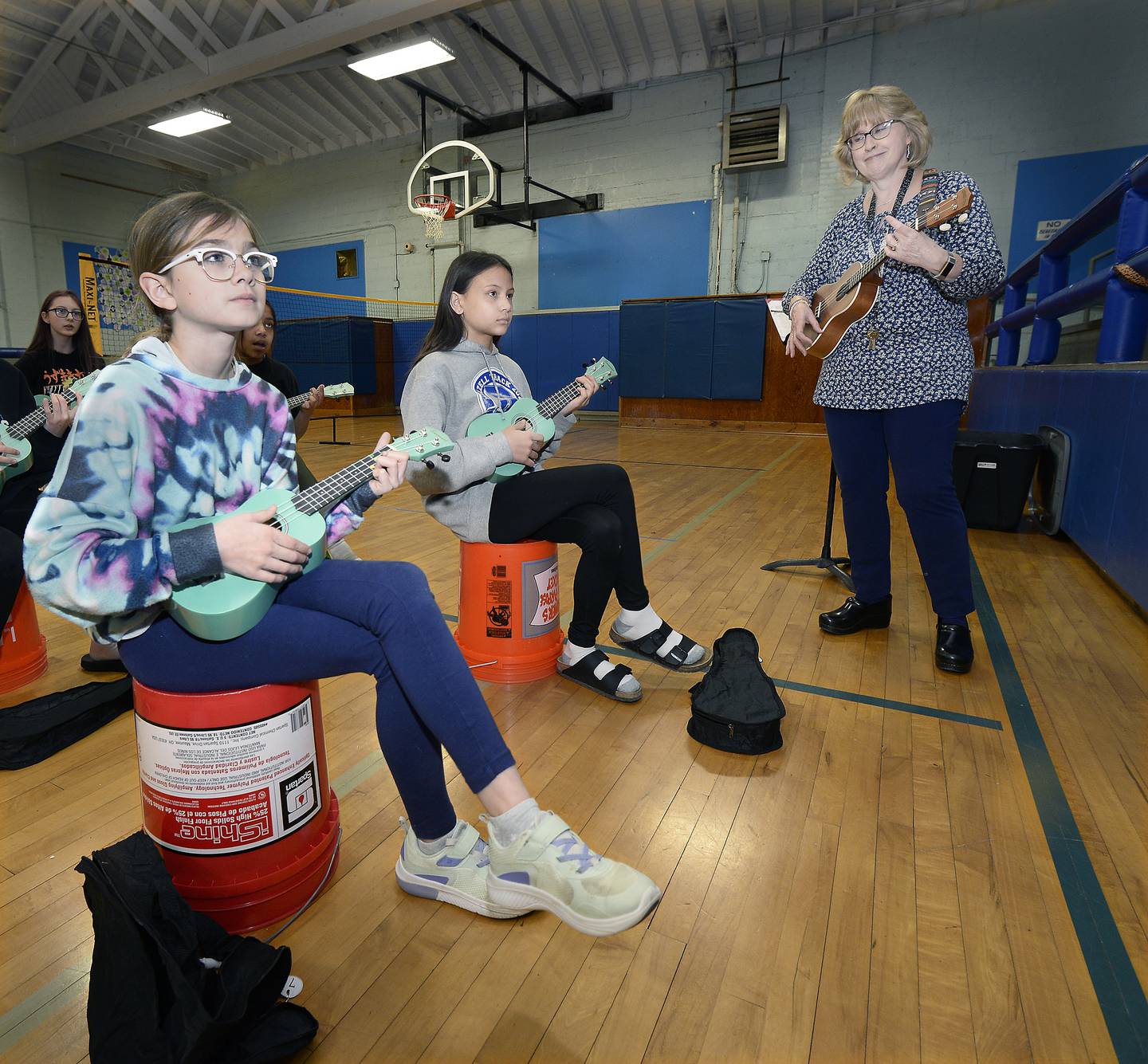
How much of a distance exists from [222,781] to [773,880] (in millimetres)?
1021

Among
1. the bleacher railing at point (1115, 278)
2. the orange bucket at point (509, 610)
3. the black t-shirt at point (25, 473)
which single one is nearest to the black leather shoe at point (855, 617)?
the orange bucket at point (509, 610)

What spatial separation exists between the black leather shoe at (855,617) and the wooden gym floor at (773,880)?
5 cm

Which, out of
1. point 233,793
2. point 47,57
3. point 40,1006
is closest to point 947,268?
point 233,793

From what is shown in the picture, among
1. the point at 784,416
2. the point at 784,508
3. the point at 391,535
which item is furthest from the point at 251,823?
the point at 784,416

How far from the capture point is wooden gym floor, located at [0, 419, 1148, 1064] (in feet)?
3.51

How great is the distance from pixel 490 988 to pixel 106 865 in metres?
0.61

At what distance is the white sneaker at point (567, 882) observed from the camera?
41.8 inches

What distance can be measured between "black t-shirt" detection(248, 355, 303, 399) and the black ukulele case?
2.46 metres

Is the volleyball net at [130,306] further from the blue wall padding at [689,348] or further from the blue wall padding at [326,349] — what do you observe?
the blue wall padding at [689,348]

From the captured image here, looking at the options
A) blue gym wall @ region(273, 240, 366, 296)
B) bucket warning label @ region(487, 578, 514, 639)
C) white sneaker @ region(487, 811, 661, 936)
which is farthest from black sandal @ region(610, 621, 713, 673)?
blue gym wall @ region(273, 240, 366, 296)

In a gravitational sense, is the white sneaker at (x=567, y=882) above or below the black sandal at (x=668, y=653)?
above

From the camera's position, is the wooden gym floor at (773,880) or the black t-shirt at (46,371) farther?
the black t-shirt at (46,371)

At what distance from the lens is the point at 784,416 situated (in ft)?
30.8

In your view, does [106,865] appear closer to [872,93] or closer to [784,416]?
[872,93]
